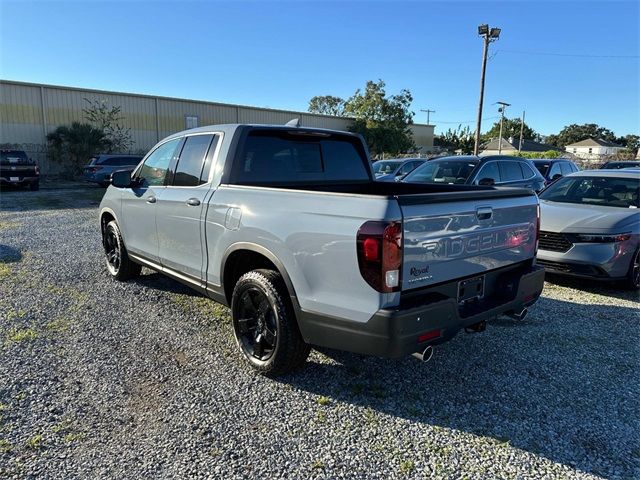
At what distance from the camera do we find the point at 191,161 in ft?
14.7

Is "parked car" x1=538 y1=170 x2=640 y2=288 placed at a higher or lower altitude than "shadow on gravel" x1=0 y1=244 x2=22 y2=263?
higher

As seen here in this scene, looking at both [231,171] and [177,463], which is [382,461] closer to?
[177,463]

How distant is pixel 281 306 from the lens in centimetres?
332

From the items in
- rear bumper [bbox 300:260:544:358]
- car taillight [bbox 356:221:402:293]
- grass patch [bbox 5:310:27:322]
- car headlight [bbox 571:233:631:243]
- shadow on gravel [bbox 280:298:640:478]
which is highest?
car taillight [bbox 356:221:402:293]

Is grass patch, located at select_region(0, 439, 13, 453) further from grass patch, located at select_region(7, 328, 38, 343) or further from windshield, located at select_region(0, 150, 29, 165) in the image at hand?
windshield, located at select_region(0, 150, 29, 165)

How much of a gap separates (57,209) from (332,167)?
514 inches

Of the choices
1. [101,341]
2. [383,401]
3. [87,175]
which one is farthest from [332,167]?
[87,175]

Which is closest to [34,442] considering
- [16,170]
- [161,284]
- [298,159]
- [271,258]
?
[271,258]

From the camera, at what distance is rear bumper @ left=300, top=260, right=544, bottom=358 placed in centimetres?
274

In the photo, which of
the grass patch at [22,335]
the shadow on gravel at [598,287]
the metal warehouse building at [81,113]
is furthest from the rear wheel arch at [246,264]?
the metal warehouse building at [81,113]

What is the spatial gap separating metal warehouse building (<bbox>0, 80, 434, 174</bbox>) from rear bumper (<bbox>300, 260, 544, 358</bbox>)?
101 feet

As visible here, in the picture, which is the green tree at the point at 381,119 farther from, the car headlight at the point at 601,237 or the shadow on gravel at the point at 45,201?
the car headlight at the point at 601,237

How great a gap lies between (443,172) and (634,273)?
14.6ft

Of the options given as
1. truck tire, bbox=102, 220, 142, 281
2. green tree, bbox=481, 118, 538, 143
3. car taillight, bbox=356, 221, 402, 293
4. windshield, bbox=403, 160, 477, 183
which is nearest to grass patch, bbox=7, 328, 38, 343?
truck tire, bbox=102, 220, 142, 281
